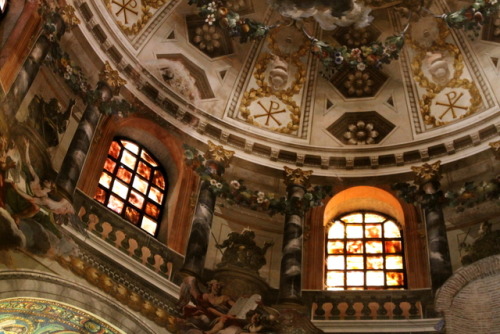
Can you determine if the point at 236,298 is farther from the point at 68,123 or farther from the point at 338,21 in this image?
the point at 338,21

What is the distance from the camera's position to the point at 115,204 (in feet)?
56.4

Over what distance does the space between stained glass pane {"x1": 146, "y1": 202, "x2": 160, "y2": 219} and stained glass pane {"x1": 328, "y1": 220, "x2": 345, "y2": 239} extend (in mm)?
4035

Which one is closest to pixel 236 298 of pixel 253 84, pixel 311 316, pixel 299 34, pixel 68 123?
pixel 311 316

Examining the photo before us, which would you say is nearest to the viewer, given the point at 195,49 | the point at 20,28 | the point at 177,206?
the point at 20,28

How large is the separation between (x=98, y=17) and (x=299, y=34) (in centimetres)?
563

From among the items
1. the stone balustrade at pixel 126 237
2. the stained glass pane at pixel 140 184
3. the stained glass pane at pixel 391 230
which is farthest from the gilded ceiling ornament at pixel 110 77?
the stained glass pane at pixel 391 230

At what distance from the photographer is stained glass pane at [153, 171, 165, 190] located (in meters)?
18.8

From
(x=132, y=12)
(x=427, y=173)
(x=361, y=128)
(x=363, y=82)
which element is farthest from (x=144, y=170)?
(x=427, y=173)

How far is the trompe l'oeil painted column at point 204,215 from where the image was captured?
16.9 metres

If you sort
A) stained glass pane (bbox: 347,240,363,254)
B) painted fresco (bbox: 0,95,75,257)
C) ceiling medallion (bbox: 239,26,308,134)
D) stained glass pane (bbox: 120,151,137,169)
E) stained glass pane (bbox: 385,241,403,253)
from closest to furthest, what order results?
painted fresco (bbox: 0,95,75,257)
stained glass pane (bbox: 120,151,137,169)
stained glass pane (bbox: 385,241,403,253)
stained glass pane (bbox: 347,240,363,254)
ceiling medallion (bbox: 239,26,308,134)

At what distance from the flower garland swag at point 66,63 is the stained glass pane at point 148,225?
8.02 feet

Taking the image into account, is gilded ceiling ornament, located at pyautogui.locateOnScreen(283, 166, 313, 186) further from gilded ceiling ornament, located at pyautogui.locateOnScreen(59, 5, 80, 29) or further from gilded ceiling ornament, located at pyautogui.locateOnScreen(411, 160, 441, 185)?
gilded ceiling ornament, located at pyautogui.locateOnScreen(59, 5, 80, 29)

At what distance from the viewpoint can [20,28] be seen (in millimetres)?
16203

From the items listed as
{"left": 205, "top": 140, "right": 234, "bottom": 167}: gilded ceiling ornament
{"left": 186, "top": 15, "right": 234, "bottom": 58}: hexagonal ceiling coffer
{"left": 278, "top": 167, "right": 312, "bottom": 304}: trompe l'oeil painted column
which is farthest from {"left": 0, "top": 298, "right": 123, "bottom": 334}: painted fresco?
{"left": 186, "top": 15, "right": 234, "bottom": 58}: hexagonal ceiling coffer
